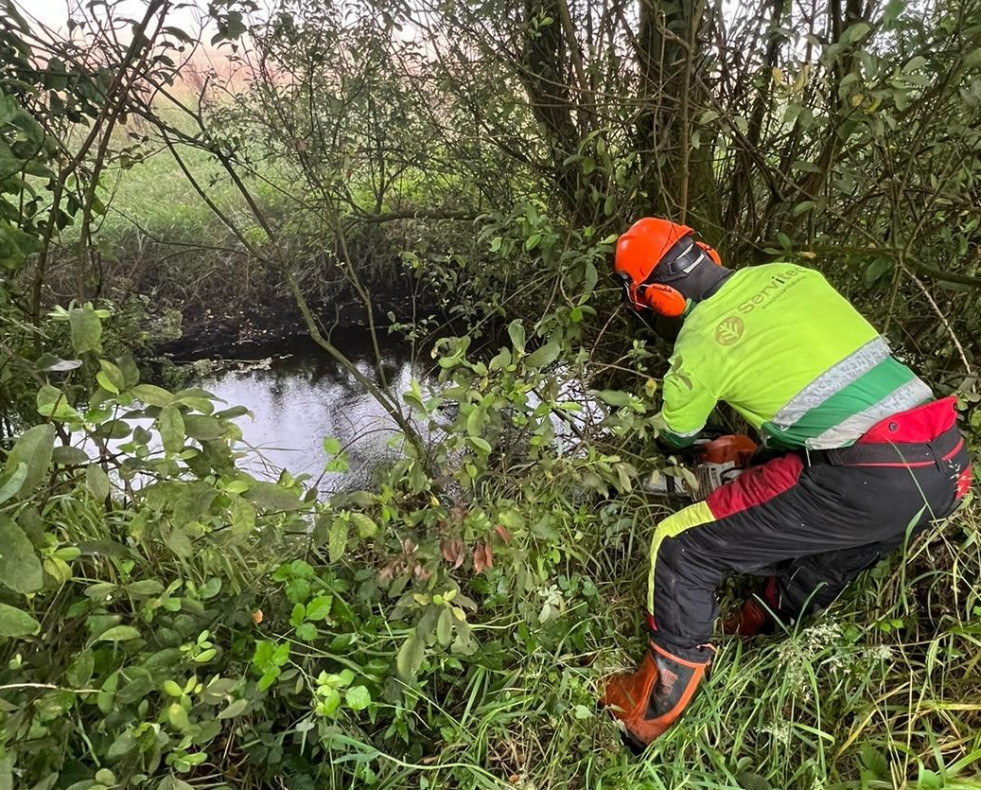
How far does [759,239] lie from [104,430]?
2.55 metres

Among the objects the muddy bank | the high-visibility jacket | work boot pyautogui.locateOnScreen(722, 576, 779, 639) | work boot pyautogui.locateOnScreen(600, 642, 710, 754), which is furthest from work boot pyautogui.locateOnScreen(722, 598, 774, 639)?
the muddy bank

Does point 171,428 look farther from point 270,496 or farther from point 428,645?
point 428,645

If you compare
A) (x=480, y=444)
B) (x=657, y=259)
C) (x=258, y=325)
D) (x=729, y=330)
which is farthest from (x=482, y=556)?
(x=258, y=325)

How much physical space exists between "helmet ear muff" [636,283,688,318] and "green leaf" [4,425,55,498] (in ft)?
5.79

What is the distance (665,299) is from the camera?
2070 millimetres

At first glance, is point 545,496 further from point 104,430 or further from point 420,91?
point 420,91

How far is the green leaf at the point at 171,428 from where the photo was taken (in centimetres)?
93

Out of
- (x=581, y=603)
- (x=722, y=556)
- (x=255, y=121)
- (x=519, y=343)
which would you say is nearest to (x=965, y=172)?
(x=722, y=556)

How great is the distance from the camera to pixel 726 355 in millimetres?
1910

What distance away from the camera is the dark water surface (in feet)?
12.9

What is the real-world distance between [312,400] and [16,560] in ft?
13.3

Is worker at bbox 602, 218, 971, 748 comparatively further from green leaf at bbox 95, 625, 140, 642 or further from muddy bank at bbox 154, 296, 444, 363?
muddy bank at bbox 154, 296, 444, 363

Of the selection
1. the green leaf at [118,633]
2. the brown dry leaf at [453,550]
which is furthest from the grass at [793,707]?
the green leaf at [118,633]

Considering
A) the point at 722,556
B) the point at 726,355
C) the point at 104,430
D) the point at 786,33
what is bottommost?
the point at 722,556
